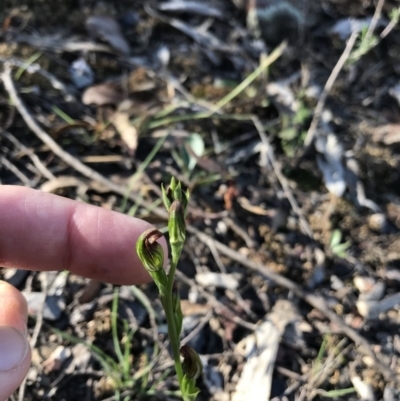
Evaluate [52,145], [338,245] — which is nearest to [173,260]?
[338,245]

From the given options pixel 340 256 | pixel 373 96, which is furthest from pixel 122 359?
pixel 373 96

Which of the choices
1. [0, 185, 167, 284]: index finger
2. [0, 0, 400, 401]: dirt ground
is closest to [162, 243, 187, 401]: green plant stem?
[0, 185, 167, 284]: index finger

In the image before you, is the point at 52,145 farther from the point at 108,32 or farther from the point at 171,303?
the point at 171,303

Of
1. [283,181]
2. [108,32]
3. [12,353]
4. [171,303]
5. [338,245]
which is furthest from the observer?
[108,32]

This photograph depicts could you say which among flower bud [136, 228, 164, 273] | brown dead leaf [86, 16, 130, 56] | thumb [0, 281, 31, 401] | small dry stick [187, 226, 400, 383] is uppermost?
flower bud [136, 228, 164, 273]

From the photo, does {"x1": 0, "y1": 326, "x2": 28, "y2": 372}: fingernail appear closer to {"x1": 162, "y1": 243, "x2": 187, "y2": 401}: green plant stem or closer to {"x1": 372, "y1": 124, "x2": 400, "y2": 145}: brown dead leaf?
{"x1": 162, "y1": 243, "x2": 187, "y2": 401}: green plant stem

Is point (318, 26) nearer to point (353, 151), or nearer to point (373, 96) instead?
point (373, 96)
